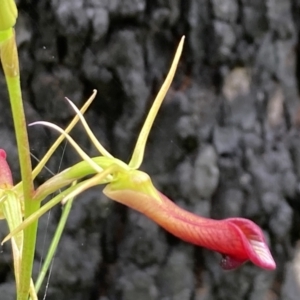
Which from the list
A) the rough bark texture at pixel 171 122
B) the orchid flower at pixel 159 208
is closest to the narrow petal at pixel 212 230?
the orchid flower at pixel 159 208

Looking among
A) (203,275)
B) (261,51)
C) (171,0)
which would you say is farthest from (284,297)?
(171,0)

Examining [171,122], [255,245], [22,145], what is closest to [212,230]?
[255,245]

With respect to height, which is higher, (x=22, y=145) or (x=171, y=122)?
(x=22, y=145)

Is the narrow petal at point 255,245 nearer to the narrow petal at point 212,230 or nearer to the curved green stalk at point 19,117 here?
the narrow petal at point 212,230

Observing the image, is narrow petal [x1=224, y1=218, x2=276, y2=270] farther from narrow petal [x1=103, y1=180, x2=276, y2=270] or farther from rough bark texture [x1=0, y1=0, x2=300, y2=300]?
rough bark texture [x1=0, y1=0, x2=300, y2=300]

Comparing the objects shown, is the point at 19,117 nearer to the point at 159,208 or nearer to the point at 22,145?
the point at 22,145
